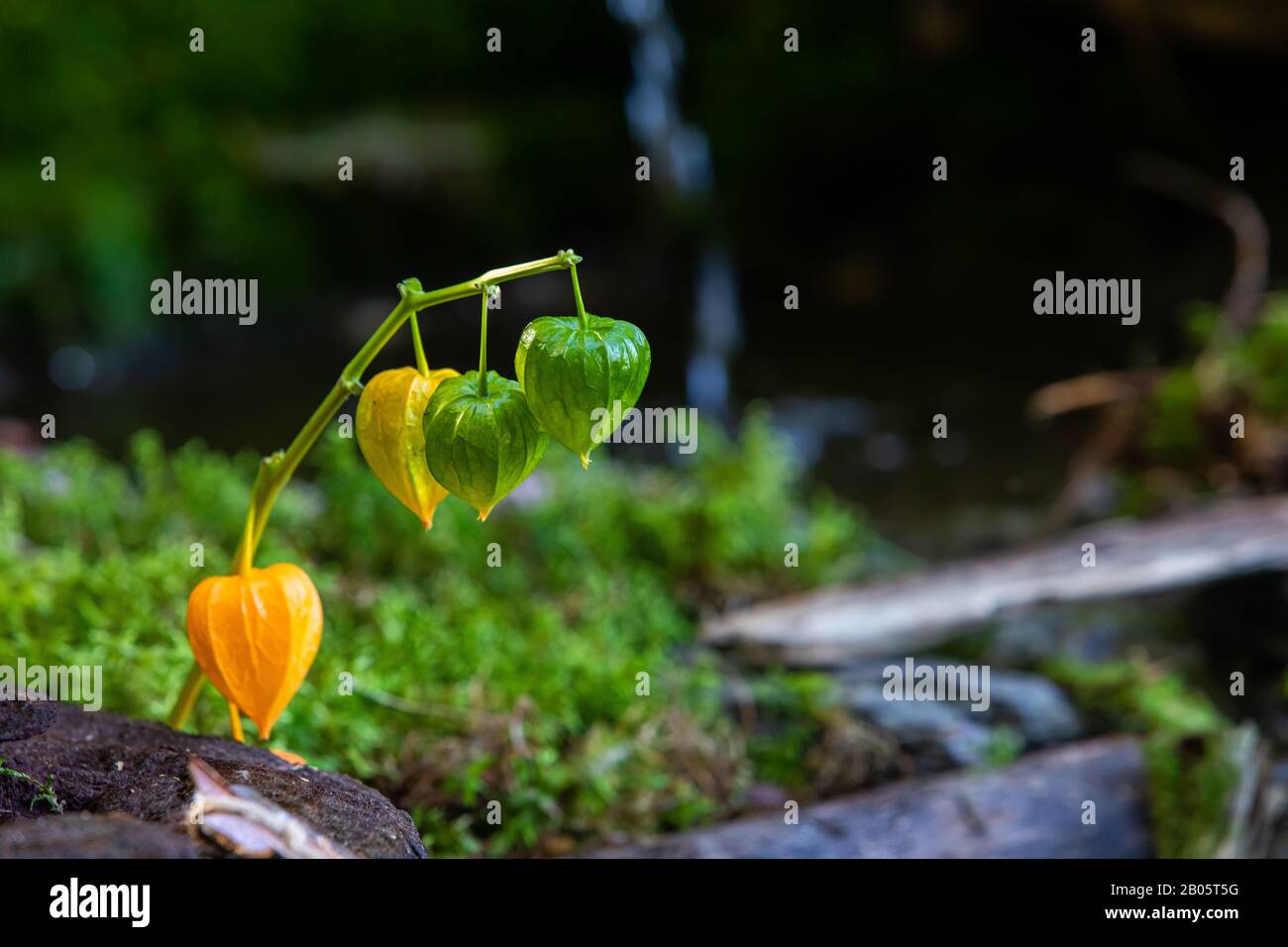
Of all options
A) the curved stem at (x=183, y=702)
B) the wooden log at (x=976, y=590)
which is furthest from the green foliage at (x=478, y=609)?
the curved stem at (x=183, y=702)

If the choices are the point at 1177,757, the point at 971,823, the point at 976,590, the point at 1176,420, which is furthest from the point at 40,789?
the point at 1176,420

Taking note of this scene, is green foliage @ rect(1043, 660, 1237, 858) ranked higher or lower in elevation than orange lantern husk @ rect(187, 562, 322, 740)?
lower

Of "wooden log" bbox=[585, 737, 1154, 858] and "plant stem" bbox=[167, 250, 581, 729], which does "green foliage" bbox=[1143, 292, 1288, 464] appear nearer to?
"wooden log" bbox=[585, 737, 1154, 858]

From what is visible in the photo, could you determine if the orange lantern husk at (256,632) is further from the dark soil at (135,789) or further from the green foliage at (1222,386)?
the green foliage at (1222,386)

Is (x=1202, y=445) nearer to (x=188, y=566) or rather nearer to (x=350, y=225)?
(x=188, y=566)

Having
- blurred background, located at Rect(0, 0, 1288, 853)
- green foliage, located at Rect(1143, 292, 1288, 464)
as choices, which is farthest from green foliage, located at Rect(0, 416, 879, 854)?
green foliage, located at Rect(1143, 292, 1288, 464)
